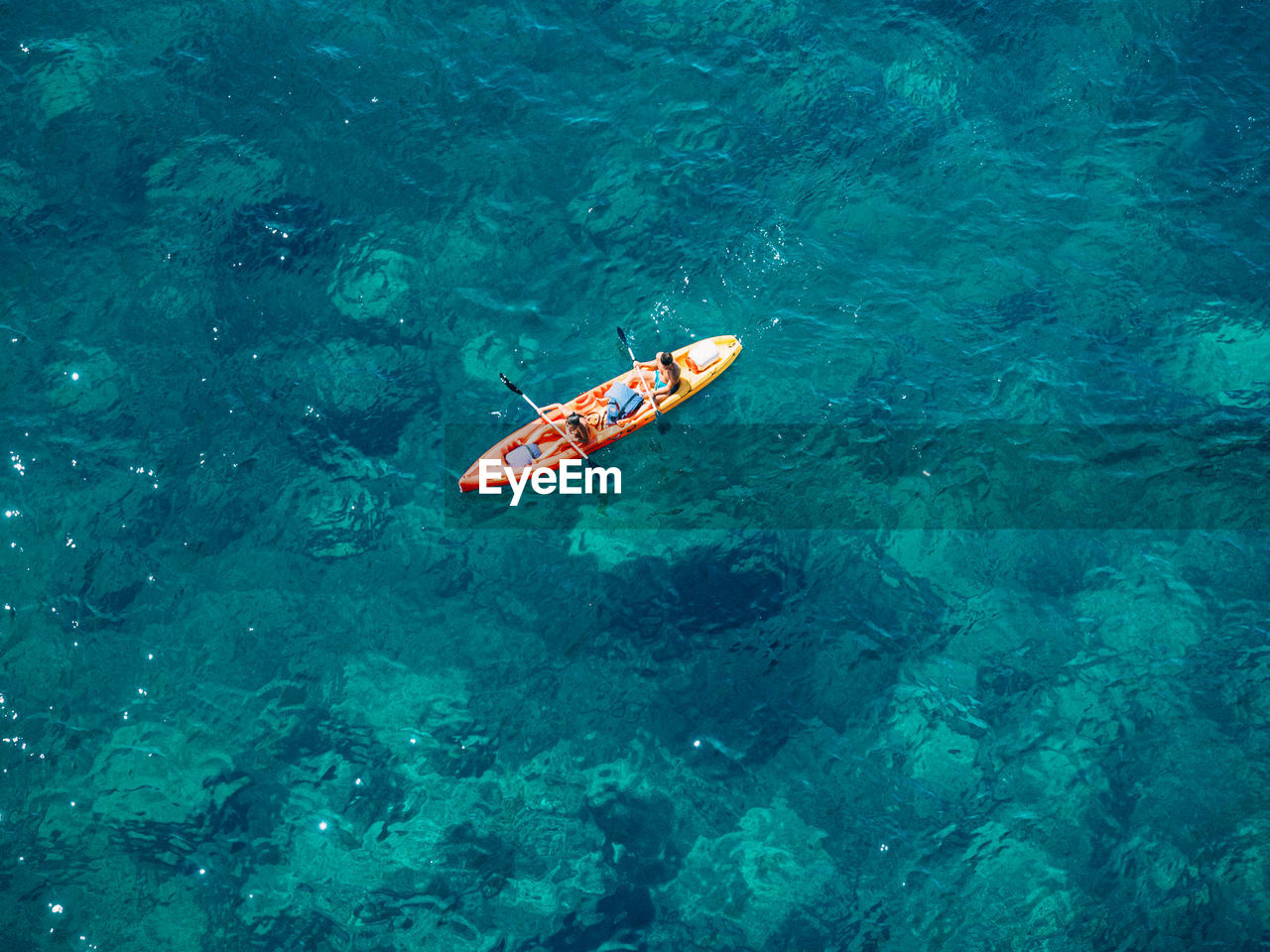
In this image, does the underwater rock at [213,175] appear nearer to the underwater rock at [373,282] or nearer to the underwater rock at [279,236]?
the underwater rock at [279,236]

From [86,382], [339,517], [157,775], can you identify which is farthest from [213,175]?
[157,775]

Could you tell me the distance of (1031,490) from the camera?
33.2m

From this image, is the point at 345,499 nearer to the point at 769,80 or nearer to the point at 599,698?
the point at 599,698

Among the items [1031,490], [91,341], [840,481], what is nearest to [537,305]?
[840,481]

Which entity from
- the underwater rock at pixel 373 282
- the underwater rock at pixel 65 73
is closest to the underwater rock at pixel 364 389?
the underwater rock at pixel 373 282

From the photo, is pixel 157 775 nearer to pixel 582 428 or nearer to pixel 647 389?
pixel 582 428

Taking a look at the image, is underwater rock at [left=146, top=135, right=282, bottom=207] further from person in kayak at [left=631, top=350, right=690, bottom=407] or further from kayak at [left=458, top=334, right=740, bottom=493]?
person in kayak at [left=631, top=350, right=690, bottom=407]

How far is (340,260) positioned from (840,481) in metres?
18.0

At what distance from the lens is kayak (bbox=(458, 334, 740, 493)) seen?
33000 mm

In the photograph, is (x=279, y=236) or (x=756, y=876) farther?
(x=279, y=236)

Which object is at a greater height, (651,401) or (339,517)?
(651,401)

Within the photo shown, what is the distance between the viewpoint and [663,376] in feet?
110
